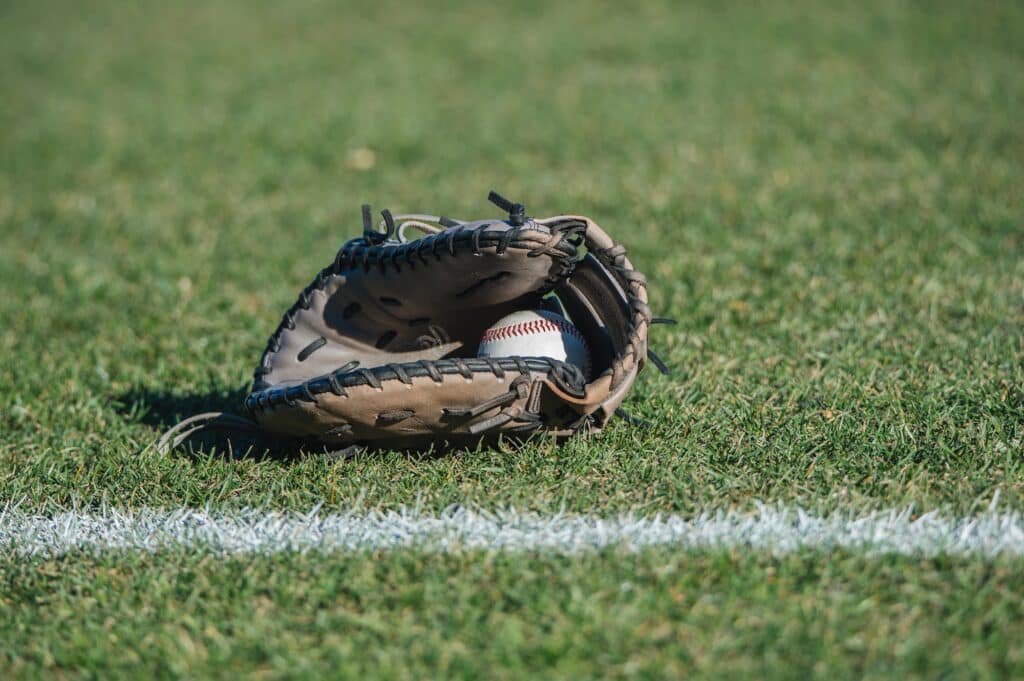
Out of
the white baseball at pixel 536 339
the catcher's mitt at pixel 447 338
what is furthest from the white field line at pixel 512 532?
the white baseball at pixel 536 339

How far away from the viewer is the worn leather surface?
2.71 metres

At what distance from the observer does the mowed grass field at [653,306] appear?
2.10 meters

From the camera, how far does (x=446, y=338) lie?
3229 millimetres

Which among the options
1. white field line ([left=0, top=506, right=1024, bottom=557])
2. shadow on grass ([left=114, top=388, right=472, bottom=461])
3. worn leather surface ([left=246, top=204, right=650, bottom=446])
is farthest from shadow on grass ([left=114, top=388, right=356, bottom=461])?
white field line ([left=0, top=506, right=1024, bottom=557])

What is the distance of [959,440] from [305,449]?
5.73 ft

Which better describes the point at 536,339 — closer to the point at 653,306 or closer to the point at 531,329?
the point at 531,329

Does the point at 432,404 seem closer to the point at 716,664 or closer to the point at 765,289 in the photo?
the point at 716,664

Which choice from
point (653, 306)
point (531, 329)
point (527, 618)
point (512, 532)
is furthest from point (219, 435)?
point (653, 306)

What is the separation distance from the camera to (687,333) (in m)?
3.74

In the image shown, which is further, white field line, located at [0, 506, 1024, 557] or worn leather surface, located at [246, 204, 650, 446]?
worn leather surface, located at [246, 204, 650, 446]

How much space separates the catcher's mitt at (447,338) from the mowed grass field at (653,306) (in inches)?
4.9

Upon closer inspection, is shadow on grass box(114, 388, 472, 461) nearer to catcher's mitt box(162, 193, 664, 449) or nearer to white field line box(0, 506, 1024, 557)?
catcher's mitt box(162, 193, 664, 449)

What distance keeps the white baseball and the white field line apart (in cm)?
57

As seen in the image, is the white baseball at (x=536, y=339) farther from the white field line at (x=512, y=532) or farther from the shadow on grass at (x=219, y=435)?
the white field line at (x=512, y=532)
